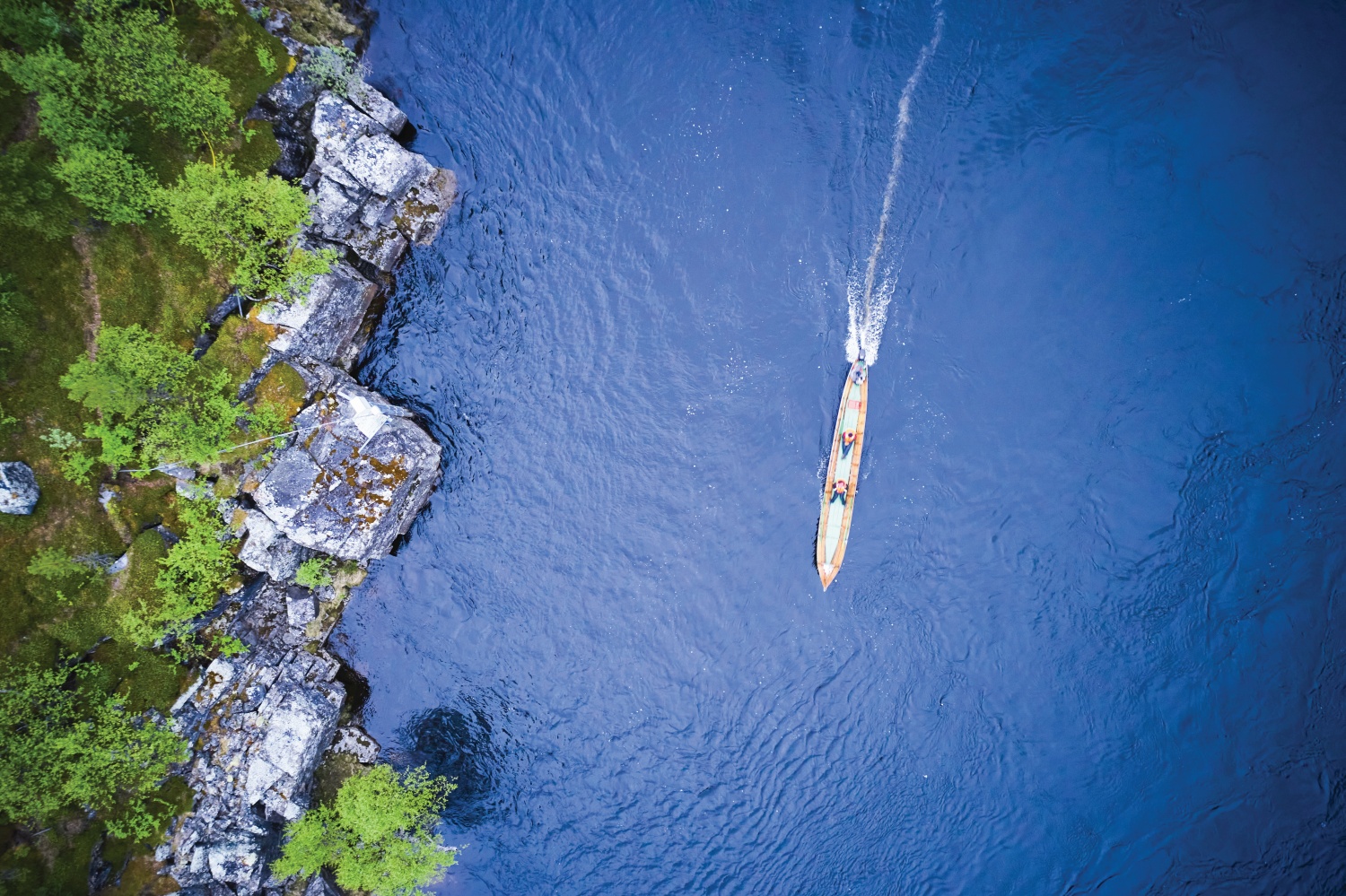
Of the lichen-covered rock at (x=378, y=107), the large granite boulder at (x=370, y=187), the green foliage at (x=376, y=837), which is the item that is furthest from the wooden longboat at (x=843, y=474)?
the lichen-covered rock at (x=378, y=107)

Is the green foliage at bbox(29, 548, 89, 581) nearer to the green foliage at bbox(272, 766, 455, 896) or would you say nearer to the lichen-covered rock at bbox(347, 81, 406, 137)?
the green foliage at bbox(272, 766, 455, 896)

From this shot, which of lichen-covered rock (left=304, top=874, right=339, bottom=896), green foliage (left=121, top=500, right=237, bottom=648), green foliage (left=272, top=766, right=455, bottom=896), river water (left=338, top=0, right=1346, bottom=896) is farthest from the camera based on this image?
river water (left=338, top=0, right=1346, bottom=896)

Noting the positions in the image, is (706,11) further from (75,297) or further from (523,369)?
(75,297)

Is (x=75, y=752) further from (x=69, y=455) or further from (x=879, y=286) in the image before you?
(x=879, y=286)

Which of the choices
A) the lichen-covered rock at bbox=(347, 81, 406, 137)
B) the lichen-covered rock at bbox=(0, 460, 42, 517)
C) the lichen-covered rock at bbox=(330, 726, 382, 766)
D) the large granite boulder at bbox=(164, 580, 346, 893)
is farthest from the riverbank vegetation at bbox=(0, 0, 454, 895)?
the lichen-covered rock at bbox=(330, 726, 382, 766)

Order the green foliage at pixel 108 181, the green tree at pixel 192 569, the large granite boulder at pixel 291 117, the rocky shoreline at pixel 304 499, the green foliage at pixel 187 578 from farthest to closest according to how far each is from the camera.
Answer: the rocky shoreline at pixel 304 499 → the large granite boulder at pixel 291 117 → the green tree at pixel 192 569 → the green foliage at pixel 187 578 → the green foliage at pixel 108 181

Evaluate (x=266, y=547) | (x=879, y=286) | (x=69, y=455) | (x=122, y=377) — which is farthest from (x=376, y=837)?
(x=879, y=286)

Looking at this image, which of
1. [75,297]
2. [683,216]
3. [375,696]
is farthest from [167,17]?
[375,696]

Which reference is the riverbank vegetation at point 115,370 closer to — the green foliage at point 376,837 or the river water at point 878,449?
the green foliage at point 376,837
